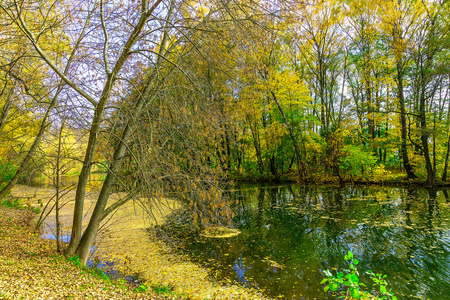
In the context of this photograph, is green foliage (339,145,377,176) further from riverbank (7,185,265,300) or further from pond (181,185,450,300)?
riverbank (7,185,265,300)

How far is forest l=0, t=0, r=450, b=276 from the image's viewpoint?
14.0ft

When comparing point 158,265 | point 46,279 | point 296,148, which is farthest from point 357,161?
point 46,279

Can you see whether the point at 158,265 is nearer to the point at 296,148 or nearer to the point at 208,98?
the point at 208,98

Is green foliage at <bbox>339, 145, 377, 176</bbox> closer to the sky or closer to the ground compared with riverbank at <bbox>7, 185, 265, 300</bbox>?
closer to the sky

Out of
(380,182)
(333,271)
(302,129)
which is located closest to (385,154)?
(380,182)

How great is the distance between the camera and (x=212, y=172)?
15.3 ft

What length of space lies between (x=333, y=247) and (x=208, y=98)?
5.03 m

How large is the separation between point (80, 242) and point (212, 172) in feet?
10.3

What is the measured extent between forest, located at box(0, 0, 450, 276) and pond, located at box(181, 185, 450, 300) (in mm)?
1711

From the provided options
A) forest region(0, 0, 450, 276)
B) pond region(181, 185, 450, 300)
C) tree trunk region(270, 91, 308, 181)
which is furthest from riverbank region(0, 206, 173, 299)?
tree trunk region(270, 91, 308, 181)

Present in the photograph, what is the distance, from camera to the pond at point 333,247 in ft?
15.7

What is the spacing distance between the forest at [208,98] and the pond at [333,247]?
1711mm

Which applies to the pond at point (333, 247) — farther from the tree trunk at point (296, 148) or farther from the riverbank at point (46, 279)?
the tree trunk at point (296, 148)

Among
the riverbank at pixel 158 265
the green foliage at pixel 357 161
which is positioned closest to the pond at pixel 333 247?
the riverbank at pixel 158 265
